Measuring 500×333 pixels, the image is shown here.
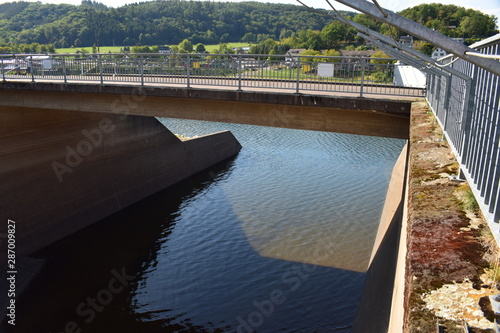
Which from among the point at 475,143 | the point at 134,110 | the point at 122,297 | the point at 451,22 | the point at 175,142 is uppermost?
the point at 451,22

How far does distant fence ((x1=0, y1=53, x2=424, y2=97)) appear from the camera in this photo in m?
12.9

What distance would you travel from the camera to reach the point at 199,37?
328 ft

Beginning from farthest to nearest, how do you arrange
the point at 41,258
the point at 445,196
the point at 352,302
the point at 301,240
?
the point at 301,240 < the point at 41,258 < the point at 352,302 < the point at 445,196

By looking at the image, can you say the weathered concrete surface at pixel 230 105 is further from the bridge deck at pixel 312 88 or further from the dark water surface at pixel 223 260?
the dark water surface at pixel 223 260

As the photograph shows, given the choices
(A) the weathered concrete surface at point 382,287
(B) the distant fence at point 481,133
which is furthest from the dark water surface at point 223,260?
(B) the distant fence at point 481,133

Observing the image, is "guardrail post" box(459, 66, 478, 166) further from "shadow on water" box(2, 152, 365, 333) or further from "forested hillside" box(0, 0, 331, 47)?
"forested hillside" box(0, 0, 331, 47)

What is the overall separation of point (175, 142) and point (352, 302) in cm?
1509

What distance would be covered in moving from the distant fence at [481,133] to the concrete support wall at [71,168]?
49.0 ft

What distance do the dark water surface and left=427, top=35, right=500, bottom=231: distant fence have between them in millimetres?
7990

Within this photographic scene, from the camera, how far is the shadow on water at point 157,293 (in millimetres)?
11883

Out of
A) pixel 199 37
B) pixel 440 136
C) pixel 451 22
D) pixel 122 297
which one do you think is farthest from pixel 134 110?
pixel 199 37

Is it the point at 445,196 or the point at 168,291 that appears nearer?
the point at 445,196

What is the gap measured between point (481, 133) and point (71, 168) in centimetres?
1716

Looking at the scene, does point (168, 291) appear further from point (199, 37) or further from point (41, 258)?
point (199, 37)
